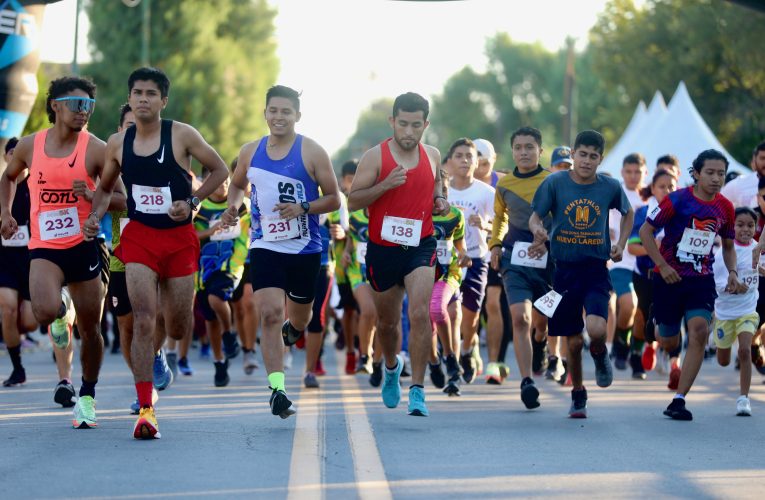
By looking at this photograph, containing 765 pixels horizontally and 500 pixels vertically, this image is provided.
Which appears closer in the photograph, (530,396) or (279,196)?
(279,196)

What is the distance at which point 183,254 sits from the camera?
31.0 ft

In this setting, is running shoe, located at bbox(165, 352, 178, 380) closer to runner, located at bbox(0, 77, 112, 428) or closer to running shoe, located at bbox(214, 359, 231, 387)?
running shoe, located at bbox(214, 359, 231, 387)

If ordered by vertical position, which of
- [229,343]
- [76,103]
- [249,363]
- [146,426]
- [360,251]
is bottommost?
[146,426]

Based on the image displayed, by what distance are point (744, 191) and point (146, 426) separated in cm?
692

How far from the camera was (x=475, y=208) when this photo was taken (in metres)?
14.0

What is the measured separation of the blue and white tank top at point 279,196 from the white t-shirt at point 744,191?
5.21m

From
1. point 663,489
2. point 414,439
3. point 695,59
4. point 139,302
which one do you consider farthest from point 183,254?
point 695,59

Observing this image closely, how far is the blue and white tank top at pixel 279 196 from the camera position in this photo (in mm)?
9852

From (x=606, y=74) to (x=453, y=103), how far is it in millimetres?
58385

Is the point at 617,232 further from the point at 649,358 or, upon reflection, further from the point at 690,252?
the point at 690,252

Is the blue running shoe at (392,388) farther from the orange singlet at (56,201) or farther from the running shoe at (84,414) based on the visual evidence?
the orange singlet at (56,201)

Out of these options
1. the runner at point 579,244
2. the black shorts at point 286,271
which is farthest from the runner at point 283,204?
the runner at point 579,244

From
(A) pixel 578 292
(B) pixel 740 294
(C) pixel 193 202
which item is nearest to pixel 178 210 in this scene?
(C) pixel 193 202

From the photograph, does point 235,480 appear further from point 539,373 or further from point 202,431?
point 539,373
